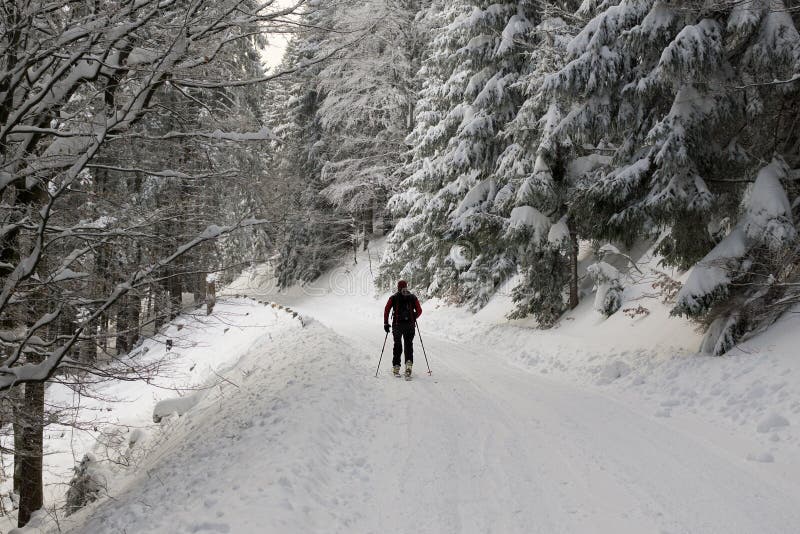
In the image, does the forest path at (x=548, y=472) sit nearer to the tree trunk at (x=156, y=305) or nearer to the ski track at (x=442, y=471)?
the ski track at (x=442, y=471)

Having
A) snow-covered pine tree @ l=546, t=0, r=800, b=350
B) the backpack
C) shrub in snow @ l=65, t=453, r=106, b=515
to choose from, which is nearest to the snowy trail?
shrub in snow @ l=65, t=453, r=106, b=515

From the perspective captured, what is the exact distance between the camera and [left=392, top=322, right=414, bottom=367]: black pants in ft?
33.0

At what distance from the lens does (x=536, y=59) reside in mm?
13117

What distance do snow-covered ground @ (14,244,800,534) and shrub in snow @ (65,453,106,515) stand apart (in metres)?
0.33

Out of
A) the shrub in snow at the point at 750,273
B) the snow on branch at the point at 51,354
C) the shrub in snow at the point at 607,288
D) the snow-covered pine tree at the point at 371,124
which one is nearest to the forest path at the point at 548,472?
the shrub in snow at the point at 750,273

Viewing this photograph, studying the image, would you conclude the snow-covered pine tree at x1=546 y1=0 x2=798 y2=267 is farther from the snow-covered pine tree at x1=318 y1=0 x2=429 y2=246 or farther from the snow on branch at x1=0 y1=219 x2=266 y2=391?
the snow-covered pine tree at x1=318 y1=0 x2=429 y2=246

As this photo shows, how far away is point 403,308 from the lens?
34.7ft

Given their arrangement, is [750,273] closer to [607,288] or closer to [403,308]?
[607,288]

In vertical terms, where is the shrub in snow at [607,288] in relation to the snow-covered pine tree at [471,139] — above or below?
below

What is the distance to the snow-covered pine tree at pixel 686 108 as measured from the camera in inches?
297

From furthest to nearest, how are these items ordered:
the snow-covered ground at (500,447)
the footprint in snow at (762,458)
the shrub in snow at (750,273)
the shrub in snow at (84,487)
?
the shrub in snow at (84,487) → the shrub in snow at (750,273) → the footprint in snow at (762,458) → the snow-covered ground at (500,447)

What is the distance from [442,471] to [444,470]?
3cm

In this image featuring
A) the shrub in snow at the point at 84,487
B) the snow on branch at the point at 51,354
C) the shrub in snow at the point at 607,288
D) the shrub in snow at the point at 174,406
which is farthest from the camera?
the shrub in snow at the point at 174,406

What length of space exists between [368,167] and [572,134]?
18.7m
